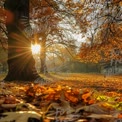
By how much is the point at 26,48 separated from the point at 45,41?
109 ft

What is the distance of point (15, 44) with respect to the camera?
33.0 feet

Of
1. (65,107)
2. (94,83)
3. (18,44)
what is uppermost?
(18,44)

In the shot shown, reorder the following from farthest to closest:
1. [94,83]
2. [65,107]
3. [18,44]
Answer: [94,83], [18,44], [65,107]

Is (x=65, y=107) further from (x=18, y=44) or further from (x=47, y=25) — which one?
(x=47, y=25)

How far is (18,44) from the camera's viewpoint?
1004 centimetres

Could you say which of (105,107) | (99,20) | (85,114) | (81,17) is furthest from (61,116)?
(81,17)

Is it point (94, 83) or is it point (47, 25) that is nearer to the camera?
point (94, 83)

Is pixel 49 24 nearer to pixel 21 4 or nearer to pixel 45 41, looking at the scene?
pixel 45 41

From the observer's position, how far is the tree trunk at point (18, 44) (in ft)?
32.4

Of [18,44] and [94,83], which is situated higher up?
[18,44]

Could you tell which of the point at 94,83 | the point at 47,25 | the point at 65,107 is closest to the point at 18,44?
the point at 94,83

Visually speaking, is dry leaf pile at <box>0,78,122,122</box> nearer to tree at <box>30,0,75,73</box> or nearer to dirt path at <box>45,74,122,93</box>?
dirt path at <box>45,74,122,93</box>

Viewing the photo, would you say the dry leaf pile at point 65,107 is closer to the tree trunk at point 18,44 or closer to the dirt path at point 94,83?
the dirt path at point 94,83

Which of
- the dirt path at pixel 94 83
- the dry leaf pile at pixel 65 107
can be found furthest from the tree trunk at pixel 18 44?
the dry leaf pile at pixel 65 107
